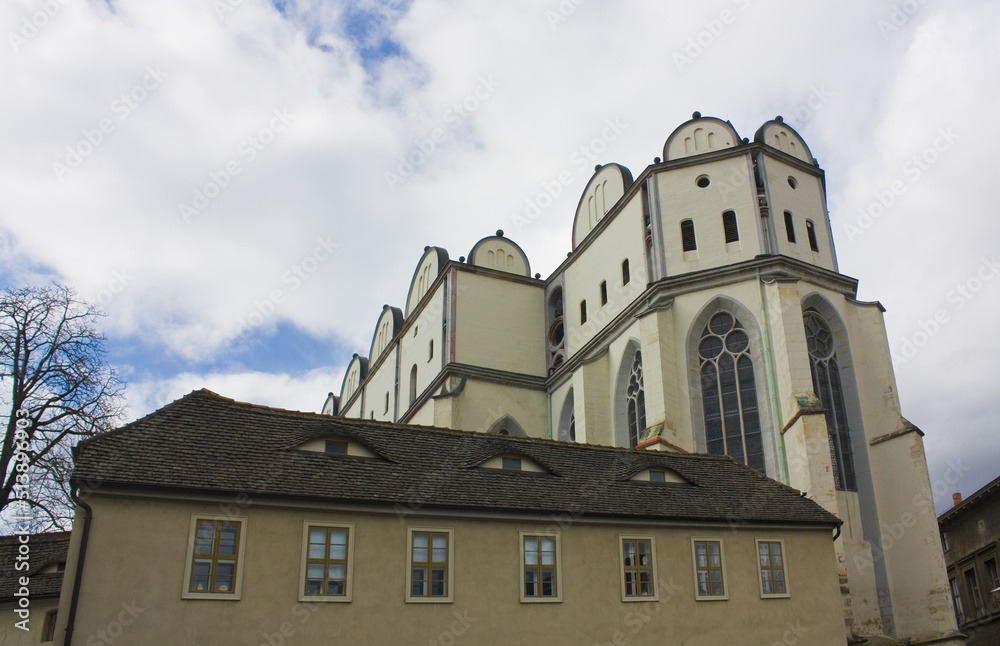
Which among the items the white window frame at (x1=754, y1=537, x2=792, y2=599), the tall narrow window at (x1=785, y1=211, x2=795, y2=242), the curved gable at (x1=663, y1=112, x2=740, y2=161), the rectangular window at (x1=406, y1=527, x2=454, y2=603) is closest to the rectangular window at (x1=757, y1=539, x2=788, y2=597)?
the white window frame at (x1=754, y1=537, x2=792, y2=599)

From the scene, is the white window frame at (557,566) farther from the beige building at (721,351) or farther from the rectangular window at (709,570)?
the beige building at (721,351)

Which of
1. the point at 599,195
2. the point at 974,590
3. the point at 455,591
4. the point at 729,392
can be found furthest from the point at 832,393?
the point at 455,591

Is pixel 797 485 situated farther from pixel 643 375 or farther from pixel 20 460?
pixel 20 460

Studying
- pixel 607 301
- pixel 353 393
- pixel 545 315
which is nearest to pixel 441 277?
pixel 545 315

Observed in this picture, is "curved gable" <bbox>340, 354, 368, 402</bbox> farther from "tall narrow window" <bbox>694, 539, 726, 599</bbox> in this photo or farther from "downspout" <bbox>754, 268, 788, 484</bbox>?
"tall narrow window" <bbox>694, 539, 726, 599</bbox>

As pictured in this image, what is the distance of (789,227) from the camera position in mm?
29719

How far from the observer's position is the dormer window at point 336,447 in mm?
16236

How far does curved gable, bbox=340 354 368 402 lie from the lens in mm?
53125

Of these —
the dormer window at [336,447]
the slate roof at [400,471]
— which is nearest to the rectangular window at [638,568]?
the slate roof at [400,471]

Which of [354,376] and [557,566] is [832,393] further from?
[354,376]

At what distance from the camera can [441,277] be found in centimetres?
3922

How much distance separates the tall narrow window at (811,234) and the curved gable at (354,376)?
29.2 m

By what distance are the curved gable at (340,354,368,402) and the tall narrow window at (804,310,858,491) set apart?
29957 millimetres

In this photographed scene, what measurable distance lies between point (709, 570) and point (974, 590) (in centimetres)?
2230
